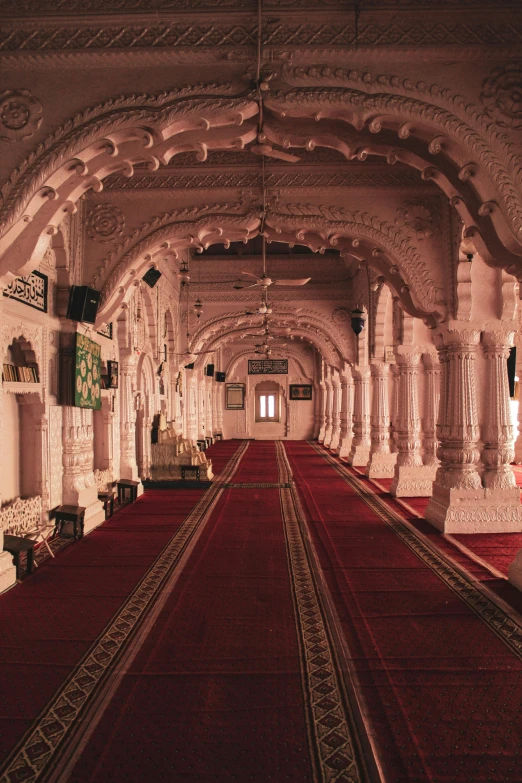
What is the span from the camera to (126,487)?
24.2 ft

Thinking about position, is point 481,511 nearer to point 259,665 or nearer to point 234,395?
point 259,665

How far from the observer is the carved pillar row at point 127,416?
25.4 ft

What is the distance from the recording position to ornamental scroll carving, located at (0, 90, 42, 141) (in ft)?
11.6

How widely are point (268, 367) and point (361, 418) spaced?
10.9 meters

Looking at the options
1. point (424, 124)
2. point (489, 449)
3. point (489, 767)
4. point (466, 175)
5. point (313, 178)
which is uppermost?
point (313, 178)

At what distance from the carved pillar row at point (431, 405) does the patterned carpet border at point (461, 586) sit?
1092mm

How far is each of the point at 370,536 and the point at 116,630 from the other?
290cm

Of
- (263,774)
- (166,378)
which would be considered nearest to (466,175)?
(263,774)

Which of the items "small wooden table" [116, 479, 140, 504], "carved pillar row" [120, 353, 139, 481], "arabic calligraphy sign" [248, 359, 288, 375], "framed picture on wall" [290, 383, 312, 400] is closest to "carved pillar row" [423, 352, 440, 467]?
"small wooden table" [116, 479, 140, 504]

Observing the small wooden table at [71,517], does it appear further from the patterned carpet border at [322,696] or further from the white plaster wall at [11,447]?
the patterned carpet border at [322,696]

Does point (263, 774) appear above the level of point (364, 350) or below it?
below

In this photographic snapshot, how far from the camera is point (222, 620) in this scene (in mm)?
3336

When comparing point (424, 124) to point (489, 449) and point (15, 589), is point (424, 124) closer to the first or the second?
point (489, 449)

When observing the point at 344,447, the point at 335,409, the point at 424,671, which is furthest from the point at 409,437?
the point at 335,409
